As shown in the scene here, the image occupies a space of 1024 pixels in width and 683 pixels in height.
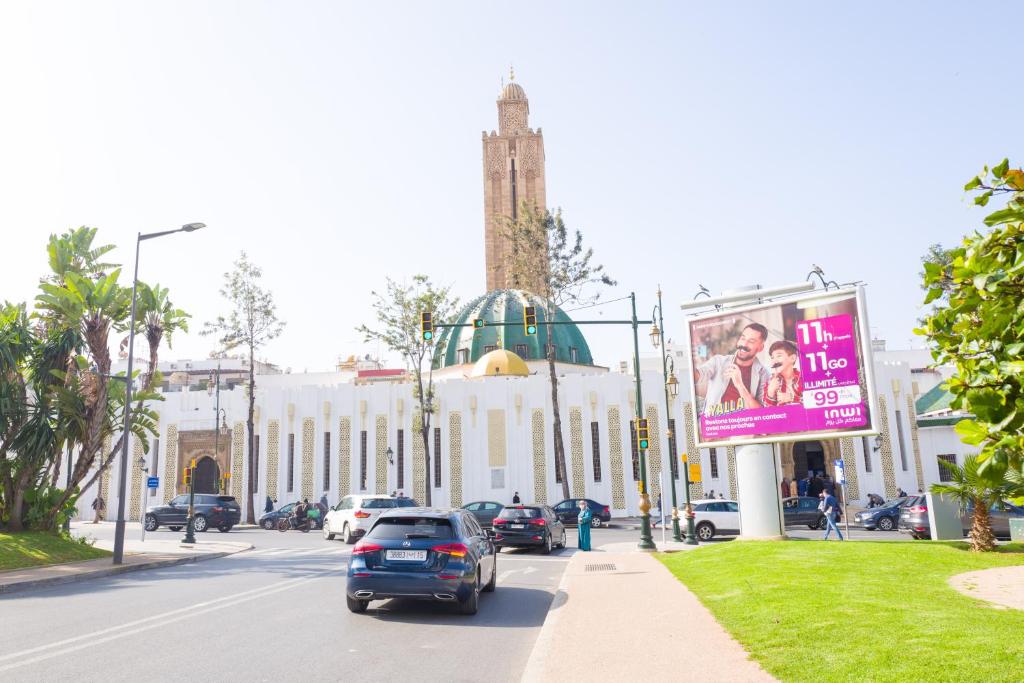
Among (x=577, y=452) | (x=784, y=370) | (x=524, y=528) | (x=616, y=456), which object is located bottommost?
(x=524, y=528)

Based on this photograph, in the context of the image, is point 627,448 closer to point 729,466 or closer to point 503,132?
point 729,466

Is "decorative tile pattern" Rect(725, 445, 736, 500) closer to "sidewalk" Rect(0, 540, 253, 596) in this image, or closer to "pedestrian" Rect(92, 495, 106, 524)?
"sidewalk" Rect(0, 540, 253, 596)

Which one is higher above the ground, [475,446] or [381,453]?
[475,446]

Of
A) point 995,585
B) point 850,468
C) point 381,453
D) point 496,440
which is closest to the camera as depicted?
point 995,585

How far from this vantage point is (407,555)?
964 centimetres

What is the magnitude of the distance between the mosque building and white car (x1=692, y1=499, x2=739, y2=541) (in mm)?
16916

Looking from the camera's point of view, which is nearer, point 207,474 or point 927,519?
point 927,519

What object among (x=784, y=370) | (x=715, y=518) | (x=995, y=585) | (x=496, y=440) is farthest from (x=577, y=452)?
(x=995, y=585)

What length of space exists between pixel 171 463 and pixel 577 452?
86.5 feet

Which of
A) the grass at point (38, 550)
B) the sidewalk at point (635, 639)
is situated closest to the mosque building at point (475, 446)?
the grass at point (38, 550)

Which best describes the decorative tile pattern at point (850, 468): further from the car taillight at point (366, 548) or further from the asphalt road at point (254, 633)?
the car taillight at point (366, 548)

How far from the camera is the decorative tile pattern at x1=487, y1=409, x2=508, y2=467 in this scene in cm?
4512

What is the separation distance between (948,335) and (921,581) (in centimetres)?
937

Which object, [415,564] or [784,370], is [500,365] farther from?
[415,564]
